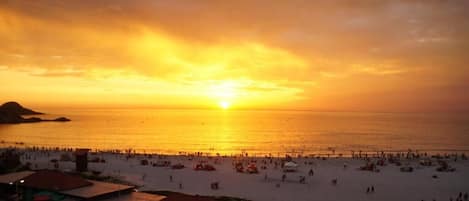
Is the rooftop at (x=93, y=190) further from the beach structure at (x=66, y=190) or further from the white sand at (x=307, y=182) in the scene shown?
the white sand at (x=307, y=182)

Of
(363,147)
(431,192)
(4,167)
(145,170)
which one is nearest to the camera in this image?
(4,167)

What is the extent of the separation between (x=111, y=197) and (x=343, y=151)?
171ft

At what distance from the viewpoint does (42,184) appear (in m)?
16.1

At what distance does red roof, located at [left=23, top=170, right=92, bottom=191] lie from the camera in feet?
51.7

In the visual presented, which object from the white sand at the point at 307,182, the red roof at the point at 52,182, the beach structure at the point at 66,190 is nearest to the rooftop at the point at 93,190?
the beach structure at the point at 66,190

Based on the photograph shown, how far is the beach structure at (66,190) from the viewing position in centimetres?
1521

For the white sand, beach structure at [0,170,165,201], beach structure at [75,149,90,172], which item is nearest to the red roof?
beach structure at [0,170,165,201]

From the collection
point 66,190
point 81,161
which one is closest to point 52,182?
point 66,190

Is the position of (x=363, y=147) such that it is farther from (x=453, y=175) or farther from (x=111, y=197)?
(x=111, y=197)

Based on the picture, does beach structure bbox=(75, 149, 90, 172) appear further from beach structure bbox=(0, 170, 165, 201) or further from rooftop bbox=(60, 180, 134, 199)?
rooftop bbox=(60, 180, 134, 199)

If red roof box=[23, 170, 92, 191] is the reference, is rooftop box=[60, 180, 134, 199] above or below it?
below

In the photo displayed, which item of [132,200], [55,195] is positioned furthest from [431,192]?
[55,195]

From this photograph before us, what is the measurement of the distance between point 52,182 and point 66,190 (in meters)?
1.02

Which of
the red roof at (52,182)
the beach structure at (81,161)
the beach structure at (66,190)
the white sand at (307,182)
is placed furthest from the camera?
the beach structure at (81,161)
